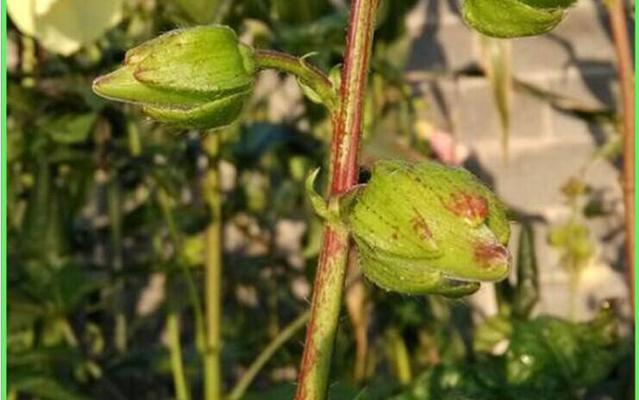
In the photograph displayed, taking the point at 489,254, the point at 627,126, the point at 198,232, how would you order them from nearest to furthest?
the point at 489,254 < the point at 627,126 < the point at 198,232

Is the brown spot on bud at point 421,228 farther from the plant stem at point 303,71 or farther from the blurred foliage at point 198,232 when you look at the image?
the blurred foliage at point 198,232

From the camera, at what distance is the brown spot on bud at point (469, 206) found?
44 centimetres

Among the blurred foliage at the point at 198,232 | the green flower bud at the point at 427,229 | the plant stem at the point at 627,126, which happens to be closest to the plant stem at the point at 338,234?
the green flower bud at the point at 427,229

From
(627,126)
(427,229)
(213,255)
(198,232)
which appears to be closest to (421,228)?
(427,229)

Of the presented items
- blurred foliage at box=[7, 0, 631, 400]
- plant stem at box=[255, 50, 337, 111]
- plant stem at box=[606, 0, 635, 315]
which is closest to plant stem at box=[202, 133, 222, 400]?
blurred foliage at box=[7, 0, 631, 400]

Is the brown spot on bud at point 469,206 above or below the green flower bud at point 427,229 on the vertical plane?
above

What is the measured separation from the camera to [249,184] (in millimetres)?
1714

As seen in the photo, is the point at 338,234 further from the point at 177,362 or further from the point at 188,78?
the point at 177,362

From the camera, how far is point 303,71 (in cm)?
50

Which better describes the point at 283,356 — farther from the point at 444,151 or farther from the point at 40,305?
the point at 444,151

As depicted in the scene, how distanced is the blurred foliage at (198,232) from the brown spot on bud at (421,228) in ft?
0.70

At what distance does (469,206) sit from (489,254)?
0.02 metres

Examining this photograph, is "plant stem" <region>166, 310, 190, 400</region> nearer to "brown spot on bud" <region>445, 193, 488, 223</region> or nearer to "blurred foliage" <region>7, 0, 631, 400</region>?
"blurred foliage" <region>7, 0, 631, 400</region>

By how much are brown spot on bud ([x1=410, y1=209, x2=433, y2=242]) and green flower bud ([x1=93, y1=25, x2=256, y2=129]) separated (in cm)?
8
